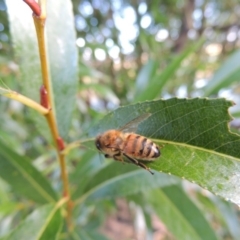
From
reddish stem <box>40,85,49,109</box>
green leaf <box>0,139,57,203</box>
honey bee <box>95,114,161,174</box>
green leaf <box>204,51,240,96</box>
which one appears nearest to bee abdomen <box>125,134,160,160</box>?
honey bee <box>95,114,161,174</box>

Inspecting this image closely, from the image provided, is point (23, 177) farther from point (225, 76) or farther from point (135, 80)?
point (135, 80)

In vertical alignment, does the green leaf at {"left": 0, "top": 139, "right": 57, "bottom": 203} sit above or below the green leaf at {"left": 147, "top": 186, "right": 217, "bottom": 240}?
above

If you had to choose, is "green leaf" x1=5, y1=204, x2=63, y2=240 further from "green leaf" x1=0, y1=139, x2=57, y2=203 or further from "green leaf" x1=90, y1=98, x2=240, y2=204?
"green leaf" x1=90, y1=98, x2=240, y2=204

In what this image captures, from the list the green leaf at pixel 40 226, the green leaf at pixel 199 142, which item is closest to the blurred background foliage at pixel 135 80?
the green leaf at pixel 40 226

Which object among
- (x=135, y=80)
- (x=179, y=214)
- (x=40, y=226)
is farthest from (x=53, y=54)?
(x=135, y=80)

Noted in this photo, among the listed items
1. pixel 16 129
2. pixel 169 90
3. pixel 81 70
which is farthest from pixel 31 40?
pixel 169 90

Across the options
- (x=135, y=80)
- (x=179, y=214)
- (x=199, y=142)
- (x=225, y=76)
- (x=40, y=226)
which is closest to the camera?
(x=199, y=142)
